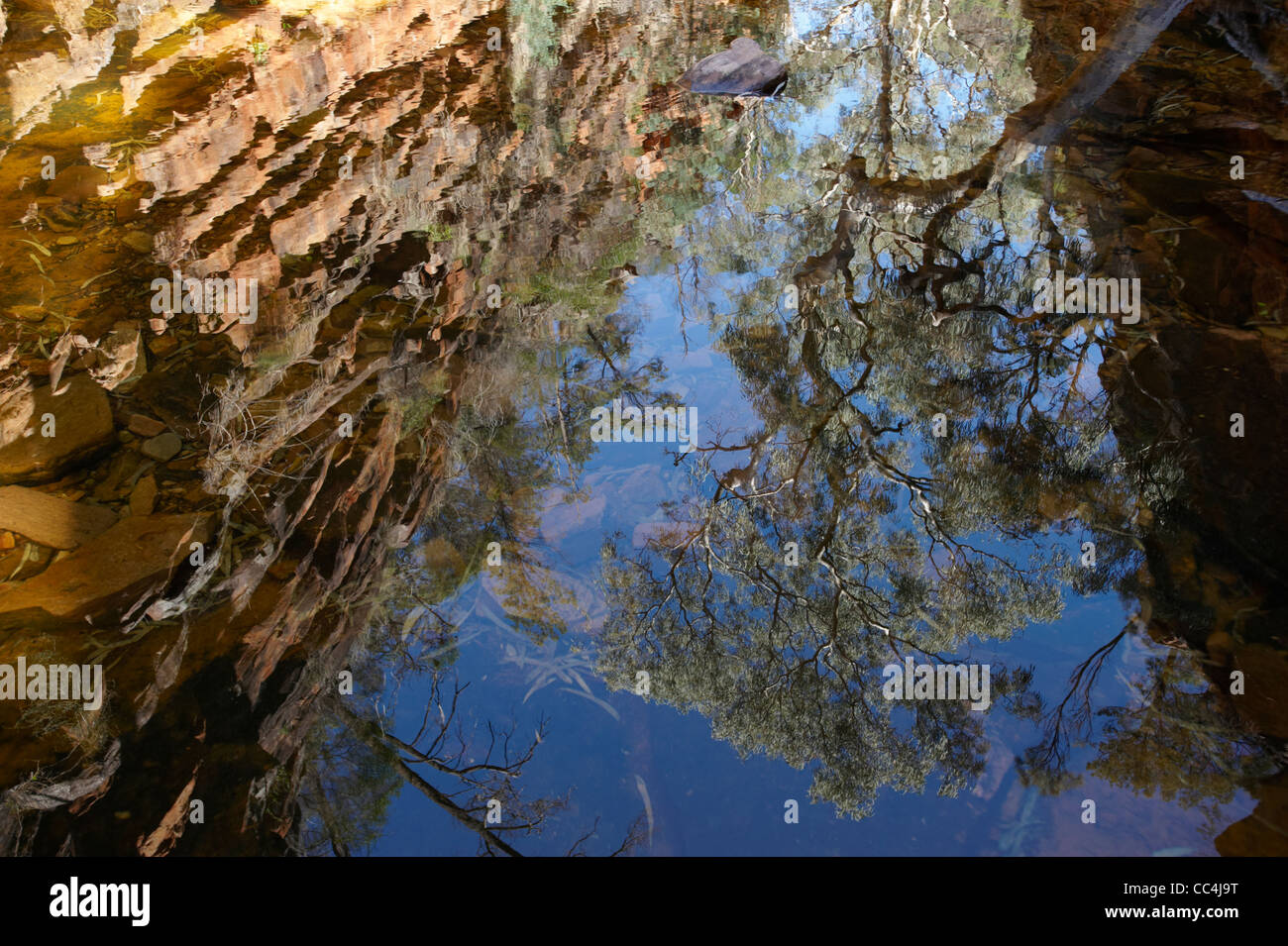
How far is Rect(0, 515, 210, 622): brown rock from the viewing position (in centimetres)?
263

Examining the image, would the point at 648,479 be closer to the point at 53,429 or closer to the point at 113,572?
the point at 113,572

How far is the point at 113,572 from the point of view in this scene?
9.05 ft

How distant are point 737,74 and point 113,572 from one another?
207 inches

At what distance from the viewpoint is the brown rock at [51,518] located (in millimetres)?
2844

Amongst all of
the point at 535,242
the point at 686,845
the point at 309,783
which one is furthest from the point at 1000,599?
the point at 535,242

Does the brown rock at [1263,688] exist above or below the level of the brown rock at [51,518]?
below

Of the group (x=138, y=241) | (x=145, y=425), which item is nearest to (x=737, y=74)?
(x=138, y=241)

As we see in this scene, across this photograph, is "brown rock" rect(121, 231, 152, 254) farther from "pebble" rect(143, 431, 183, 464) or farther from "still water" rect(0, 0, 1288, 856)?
"pebble" rect(143, 431, 183, 464)

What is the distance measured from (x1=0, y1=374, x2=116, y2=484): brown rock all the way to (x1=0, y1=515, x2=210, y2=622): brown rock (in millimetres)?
462

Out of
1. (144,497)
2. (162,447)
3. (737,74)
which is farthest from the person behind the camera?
(737,74)

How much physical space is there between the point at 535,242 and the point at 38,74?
4.49 m

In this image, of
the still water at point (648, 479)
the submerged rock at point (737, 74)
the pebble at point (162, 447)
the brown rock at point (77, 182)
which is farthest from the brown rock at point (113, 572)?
the submerged rock at point (737, 74)

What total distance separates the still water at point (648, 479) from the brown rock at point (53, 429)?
0.06 feet

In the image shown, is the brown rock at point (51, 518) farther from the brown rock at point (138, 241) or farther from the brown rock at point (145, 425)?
the brown rock at point (138, 241)
